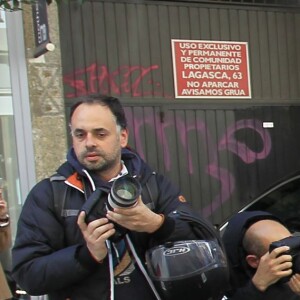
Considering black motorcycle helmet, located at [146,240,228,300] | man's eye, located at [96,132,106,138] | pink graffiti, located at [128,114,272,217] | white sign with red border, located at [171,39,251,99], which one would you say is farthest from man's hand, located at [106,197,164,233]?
white sign with red border, located at [171,39,251,99]

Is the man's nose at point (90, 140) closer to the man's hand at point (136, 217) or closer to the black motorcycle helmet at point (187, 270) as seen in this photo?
the man's hand at point (136, 217)

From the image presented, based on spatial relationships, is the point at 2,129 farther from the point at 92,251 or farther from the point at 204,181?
the point at 92,251

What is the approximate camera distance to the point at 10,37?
6.32m

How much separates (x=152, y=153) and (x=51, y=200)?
5084 mm

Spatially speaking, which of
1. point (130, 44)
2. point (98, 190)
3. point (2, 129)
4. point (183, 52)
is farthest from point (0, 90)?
point (98, 190)

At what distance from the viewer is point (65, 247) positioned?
200 cm

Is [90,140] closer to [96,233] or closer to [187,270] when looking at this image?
[96,233]

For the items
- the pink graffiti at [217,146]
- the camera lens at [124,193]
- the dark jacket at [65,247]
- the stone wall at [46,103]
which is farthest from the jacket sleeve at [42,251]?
the pink graffiti at [217,146]

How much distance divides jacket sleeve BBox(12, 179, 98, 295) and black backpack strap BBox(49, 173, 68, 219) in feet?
0.05

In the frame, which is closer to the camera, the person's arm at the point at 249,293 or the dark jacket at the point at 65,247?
the dark jacket at the point at 65,247

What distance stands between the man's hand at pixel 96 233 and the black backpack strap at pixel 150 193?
261 mm

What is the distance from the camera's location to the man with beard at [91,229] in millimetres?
1869

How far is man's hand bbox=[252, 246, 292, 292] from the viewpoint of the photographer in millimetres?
1976

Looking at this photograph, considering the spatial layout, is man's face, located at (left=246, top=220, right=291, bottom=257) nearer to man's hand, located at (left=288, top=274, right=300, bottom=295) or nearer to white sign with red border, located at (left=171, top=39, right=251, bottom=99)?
man's hand, located at (left=288, top=274, right=300, bottom=295)
